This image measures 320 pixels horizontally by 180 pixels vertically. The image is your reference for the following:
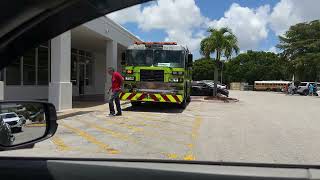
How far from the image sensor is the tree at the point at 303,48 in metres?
66.2

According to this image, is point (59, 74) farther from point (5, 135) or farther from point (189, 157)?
point (5, 135)

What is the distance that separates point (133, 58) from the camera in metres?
20.1

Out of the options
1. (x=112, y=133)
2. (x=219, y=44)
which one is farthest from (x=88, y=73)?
(x=112, y=133)

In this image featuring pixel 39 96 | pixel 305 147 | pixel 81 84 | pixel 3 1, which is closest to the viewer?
pixel 3 1

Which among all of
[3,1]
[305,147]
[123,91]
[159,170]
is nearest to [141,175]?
[159,170]

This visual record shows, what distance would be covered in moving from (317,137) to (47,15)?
37.5 ft

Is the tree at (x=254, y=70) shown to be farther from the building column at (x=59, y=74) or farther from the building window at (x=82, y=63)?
the building column at (x=59, y=74)

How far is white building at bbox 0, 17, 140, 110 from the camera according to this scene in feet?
57.6

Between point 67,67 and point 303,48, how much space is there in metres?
55.7

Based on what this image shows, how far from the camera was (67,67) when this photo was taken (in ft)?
59.8

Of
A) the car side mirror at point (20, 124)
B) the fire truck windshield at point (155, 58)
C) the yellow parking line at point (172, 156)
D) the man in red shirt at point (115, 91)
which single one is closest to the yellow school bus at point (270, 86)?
the fire truck windshield at point (155, 58)

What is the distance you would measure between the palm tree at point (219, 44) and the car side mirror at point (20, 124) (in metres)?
32.2

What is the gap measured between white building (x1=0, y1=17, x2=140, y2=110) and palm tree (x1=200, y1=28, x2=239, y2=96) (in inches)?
223

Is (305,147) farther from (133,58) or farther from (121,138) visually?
(133,58)
